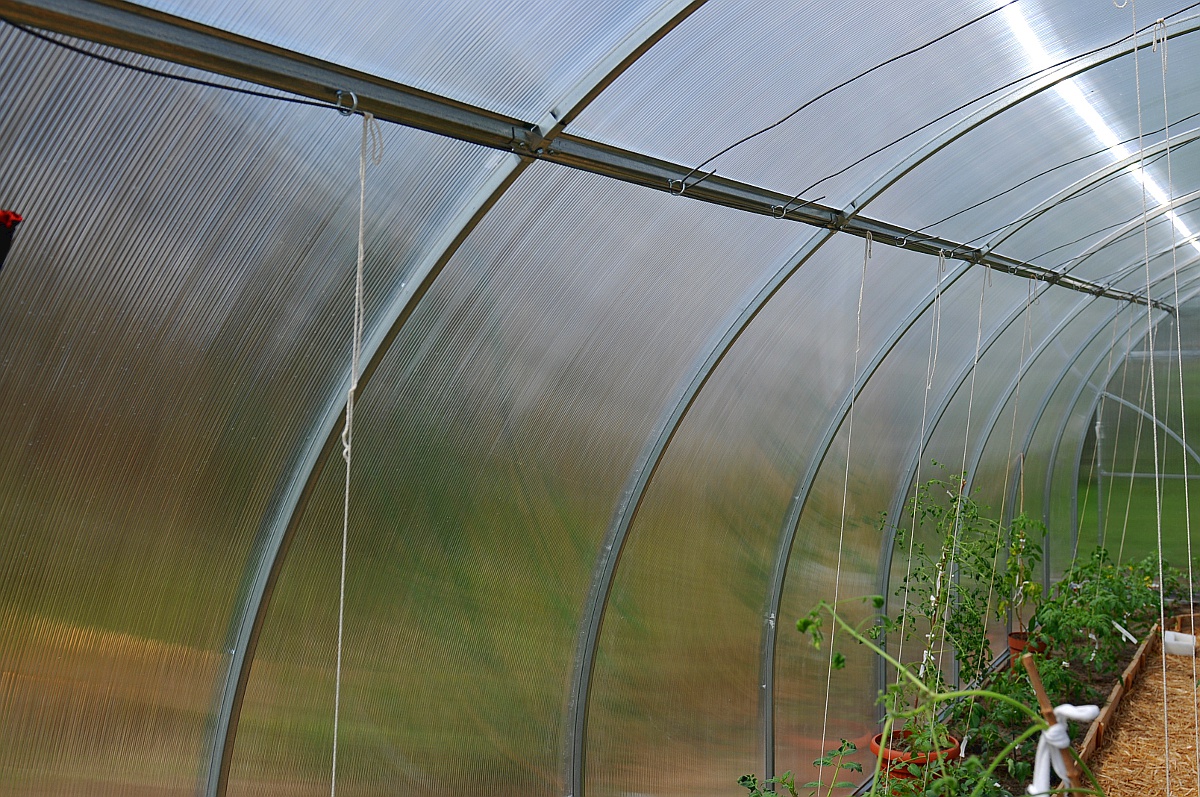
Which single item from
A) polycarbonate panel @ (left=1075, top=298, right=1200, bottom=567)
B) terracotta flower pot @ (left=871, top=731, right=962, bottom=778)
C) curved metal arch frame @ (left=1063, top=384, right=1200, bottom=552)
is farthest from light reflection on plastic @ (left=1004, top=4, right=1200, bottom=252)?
curved metal arch frame @ (left=1063, top=384, right=1200, bottom=552)

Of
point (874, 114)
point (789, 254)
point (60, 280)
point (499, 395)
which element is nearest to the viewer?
point (60, 280)

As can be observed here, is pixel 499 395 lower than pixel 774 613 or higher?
higher

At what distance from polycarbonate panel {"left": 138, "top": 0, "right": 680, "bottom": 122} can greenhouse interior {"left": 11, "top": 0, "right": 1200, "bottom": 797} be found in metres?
0.01

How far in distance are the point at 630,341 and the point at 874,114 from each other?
1381mm

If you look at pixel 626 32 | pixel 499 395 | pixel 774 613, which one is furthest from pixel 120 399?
pixel 774 613

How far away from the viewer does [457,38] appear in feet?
8.57

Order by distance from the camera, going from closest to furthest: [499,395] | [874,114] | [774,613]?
1. [499,395]
2. [874,114]
3. [774,613]

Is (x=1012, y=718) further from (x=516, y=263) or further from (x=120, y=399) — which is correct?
(x=120, y=399)

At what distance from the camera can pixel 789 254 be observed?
4.48 meters

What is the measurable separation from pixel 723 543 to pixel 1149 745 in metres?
3.64

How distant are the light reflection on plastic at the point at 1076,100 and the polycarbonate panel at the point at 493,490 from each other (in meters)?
1.21

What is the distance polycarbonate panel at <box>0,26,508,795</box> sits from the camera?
2326 mm

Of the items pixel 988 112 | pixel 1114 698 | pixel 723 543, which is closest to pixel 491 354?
pixel 723 543

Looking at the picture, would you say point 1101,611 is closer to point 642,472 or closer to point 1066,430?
point 1066,430
